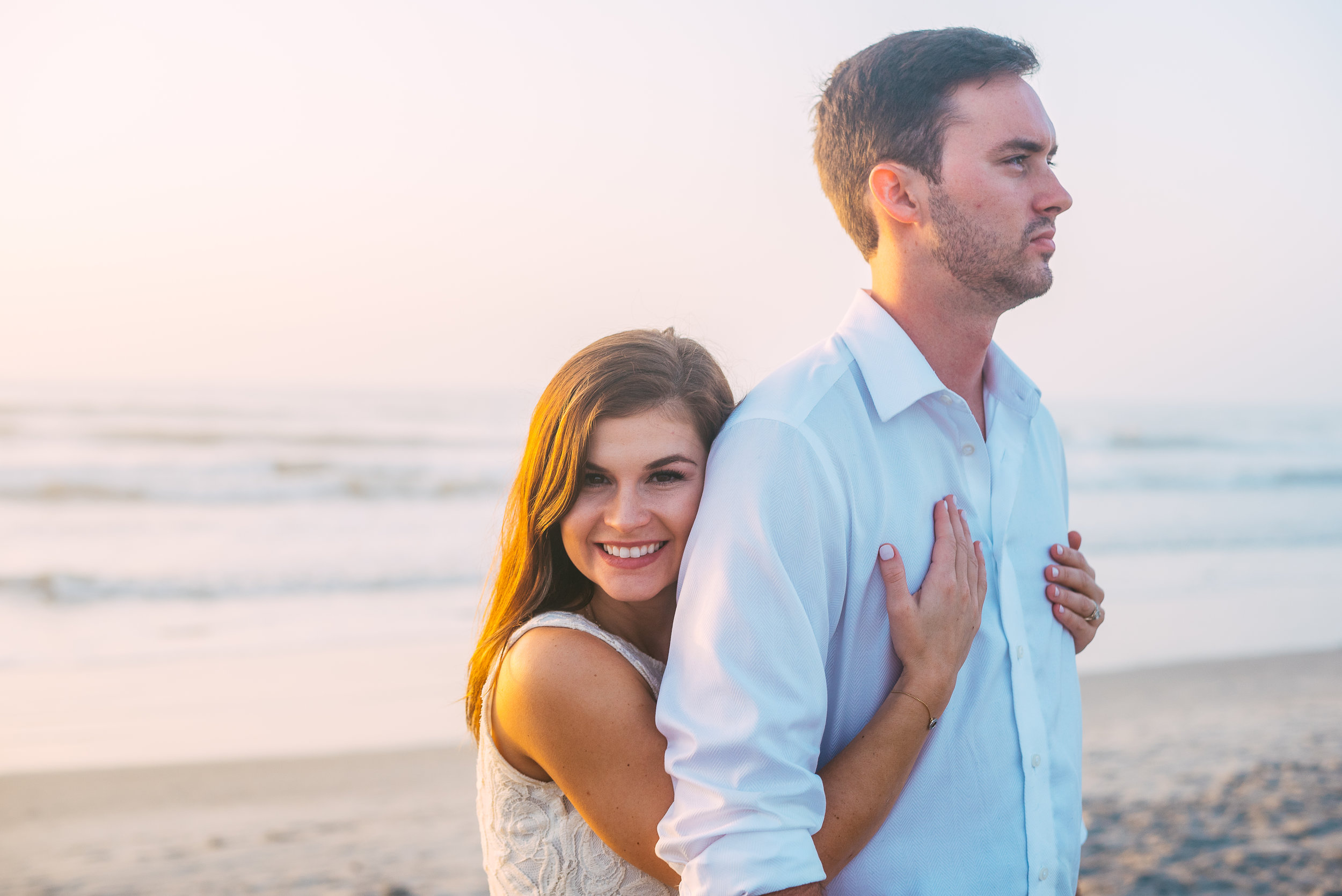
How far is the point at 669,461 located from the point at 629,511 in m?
0.14

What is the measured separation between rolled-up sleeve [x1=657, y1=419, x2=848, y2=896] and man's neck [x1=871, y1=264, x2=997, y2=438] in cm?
48

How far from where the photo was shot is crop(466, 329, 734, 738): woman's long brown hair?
2.05 meters

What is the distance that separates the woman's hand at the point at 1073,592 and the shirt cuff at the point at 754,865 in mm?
852

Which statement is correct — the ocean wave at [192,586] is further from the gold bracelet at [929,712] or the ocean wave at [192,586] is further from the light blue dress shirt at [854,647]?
the gold bracelet at [929,712]

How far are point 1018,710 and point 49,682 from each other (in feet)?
23.3

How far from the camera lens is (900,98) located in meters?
1.98

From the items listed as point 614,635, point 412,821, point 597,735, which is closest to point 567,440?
point 614,635

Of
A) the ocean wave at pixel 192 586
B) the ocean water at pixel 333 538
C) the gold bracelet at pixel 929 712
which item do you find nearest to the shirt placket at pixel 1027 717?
the gold bracelet at pixel 929 712

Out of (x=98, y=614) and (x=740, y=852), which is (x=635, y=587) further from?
(x=98, y=614)

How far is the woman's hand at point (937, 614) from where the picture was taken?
1.75m

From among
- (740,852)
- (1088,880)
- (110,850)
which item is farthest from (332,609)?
(740,852)

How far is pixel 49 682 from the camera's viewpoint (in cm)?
673

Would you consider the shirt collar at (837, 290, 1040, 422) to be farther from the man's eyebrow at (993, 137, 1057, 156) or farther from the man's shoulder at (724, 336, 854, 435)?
the man's eyebrow at (993, 137, 1057, 156)

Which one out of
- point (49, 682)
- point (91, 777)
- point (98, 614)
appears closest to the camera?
point (91, 777)
